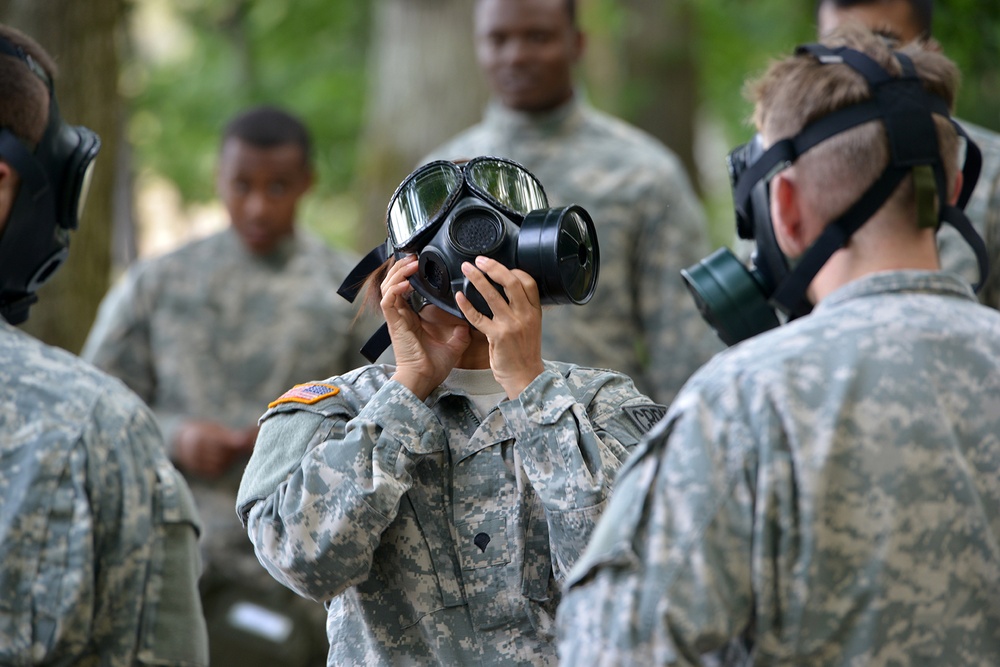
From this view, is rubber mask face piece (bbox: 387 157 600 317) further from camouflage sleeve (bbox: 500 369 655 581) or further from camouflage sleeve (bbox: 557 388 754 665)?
camouflage sleeve (bbox: 557 388 754 665)

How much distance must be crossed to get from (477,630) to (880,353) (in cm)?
102

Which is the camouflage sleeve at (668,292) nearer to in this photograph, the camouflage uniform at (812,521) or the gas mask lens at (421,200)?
the gas mask lens at (421,200)

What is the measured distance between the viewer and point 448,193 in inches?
99.6

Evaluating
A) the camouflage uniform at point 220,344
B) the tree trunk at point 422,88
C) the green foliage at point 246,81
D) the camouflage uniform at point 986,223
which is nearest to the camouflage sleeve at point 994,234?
the camouflage uniform at point 986,223

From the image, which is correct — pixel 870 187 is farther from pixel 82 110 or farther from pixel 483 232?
pixel 82 110

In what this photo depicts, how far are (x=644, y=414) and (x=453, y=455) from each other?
41 centimetres

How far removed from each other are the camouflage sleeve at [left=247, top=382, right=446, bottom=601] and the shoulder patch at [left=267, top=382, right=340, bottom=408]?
134mm

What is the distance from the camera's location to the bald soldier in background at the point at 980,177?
3982mm

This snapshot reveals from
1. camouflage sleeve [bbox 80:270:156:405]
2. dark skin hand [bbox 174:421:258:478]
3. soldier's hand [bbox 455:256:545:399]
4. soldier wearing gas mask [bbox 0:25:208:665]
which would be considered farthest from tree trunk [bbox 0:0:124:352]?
soldier's hand [bbox 455:256:545:399]

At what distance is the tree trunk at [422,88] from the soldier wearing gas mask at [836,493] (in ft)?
21.2

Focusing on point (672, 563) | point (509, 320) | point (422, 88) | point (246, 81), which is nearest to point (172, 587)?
point (509, 320)

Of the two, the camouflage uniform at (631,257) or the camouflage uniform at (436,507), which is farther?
the camouflage uniform at (631,257)

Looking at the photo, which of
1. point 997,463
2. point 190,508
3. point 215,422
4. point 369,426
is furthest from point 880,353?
point 215,422

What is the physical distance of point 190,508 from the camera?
8.33 feet
